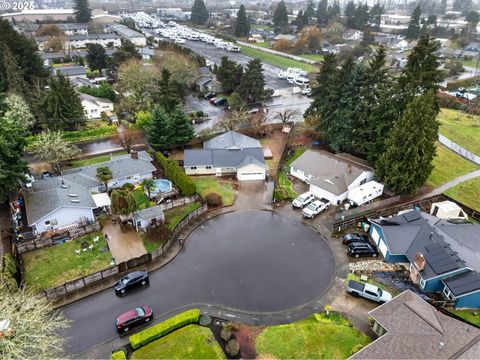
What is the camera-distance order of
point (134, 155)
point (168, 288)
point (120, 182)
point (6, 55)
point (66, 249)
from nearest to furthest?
point (168, 288)
point (66, 249)
point (120, 182)
point (134, 155)
point (6, 55)

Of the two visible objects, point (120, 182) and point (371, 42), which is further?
point (371, 42)

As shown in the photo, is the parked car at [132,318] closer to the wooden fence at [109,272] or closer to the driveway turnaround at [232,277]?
the driveway turnaround at [232,277]

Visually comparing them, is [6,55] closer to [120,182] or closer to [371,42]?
[120,182]

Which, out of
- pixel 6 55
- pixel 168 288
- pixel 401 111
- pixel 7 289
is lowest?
pixel 168 288

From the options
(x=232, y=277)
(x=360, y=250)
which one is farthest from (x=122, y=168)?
(x=360, y=250)

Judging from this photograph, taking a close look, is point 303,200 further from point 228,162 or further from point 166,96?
point 166,96

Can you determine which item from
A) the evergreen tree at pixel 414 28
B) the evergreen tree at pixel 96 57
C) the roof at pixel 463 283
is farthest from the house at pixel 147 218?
the evergreen tree at pixel 414 28

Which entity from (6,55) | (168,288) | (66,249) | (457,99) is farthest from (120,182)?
(457,99)
